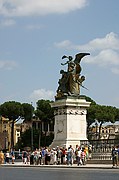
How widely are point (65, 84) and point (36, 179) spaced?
1865cm

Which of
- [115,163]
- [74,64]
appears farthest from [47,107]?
[115,163]

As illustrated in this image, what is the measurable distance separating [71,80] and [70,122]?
3.55 metres

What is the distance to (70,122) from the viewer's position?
127 feet

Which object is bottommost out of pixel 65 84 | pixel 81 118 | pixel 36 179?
pixel 36 179

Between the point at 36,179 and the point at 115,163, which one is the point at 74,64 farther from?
the point at 36,179

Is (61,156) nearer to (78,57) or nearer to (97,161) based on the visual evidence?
(97,161)

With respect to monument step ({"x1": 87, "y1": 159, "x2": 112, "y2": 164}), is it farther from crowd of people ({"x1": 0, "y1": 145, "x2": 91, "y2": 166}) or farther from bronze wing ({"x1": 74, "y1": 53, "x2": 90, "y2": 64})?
bronze wing ({"x1": 74, "y1": 53, "x2": 90, "y2": 64})

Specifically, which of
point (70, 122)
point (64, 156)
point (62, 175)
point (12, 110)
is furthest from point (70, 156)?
point (12, 110)

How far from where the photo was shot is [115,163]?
3294 cm

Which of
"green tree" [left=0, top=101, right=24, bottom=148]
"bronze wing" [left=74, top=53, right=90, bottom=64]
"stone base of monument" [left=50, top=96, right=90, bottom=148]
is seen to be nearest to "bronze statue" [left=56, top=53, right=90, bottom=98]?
"bronze wing" [left=74, top=53, right=90, bottom=64]

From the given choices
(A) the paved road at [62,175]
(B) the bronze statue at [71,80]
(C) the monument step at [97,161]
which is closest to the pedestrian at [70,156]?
(C) the monument step at [97,161]

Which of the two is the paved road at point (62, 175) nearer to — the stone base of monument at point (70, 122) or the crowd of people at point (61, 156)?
the crowd of people at point (61, 156)

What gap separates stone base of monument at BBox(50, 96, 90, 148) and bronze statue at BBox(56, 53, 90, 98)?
920mm

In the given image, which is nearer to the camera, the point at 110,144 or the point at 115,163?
the point at 115,163
